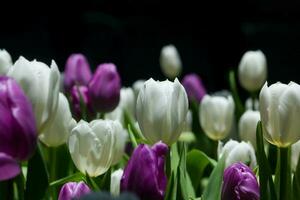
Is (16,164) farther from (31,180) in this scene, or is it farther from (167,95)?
(167,95)

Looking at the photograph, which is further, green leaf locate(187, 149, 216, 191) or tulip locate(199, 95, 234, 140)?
tulip locate(199, 95, 234, 140)

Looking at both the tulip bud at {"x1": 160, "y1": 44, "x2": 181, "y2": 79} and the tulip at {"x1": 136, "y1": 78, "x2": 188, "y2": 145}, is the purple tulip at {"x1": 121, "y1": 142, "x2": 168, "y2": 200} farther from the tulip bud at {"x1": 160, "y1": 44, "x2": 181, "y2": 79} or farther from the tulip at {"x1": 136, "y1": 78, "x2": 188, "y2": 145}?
the tulip bud at {"x1": 160, "y1": 44, "x2": 181, "y2": 79}

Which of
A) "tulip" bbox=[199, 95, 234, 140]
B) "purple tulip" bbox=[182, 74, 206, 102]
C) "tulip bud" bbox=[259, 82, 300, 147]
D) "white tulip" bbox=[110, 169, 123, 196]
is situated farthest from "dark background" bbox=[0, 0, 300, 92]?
"tulip bud" bbox=[259, 82, 300, 147]

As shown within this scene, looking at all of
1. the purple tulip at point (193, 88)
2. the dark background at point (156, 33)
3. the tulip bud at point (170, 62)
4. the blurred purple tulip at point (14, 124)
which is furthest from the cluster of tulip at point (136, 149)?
the dark background at point (156, 33)

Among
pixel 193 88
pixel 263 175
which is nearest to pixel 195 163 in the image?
pixel 263 175

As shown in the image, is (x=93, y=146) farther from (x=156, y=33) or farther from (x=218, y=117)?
(x=156, y=33)

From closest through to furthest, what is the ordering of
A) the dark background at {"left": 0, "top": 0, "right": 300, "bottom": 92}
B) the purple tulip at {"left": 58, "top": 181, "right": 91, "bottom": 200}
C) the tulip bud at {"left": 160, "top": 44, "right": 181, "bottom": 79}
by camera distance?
the purple tulip at {"left": 58, "top": 181, "right": 91, "bottom": 200} < the tulip bud at {"left": 160, "top": 44, "right": 181, "bottom": 79} < the dark background at {"left": 0, "top": 0, "right": 300, "bottom": 92}

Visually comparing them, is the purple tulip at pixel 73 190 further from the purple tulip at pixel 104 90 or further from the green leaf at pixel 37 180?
the purple tulip at pixel 104 90

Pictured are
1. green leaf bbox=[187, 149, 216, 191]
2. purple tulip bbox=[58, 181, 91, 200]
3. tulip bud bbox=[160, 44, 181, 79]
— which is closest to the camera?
purple tulip bbox=[58, 181, 91, 200]
